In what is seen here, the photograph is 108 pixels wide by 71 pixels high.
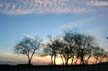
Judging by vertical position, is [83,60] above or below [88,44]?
below

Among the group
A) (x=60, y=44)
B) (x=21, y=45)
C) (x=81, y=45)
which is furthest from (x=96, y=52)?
(x=21, y=45)

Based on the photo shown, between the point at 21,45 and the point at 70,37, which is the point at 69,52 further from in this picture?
the point at 21,45

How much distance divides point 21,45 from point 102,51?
3982cm

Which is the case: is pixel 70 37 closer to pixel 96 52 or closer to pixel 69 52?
pixel 69 52

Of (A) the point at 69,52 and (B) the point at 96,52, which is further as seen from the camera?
(B) the point at 96,52

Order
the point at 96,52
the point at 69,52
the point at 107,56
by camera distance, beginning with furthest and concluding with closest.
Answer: the point at 107,56 → the point at 96,52 → the point at 69,52

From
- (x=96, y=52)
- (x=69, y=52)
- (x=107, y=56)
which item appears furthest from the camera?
(x=107, y=56)

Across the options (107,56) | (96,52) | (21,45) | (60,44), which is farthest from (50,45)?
(107,56)

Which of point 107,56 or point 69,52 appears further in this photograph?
point 107,56

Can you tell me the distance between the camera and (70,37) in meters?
100

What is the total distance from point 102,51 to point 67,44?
84.2 ft

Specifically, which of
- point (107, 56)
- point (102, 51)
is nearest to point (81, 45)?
point (102, 51)

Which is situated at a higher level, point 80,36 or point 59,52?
point 80,36

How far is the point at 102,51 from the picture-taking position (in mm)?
119250
